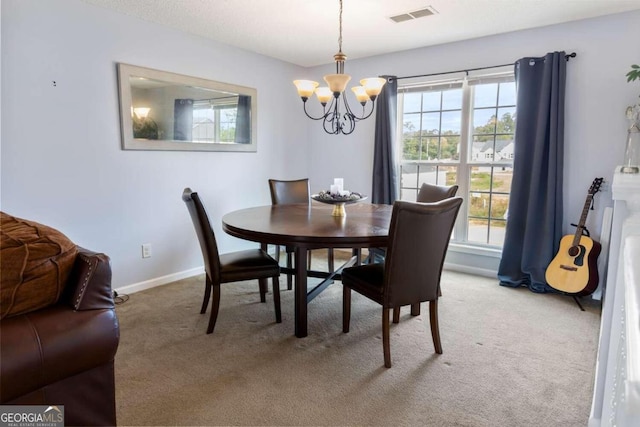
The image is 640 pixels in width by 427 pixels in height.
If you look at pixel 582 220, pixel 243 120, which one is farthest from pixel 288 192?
pixel 582 220

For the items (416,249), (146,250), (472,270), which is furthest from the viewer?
(472,270)

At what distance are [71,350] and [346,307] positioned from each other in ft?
5.26

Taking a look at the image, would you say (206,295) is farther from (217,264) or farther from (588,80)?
(588,80)

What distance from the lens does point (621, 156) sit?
309 cm

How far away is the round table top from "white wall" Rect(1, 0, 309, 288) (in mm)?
961

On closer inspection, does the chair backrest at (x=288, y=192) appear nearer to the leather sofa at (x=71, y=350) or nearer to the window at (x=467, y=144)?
the window at (x=467, y=144)

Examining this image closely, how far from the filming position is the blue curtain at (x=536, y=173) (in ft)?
10.6

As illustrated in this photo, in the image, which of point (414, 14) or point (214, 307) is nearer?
point (214, 307)

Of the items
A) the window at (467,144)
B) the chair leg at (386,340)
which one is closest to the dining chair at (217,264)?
the chair leg at (386,340)

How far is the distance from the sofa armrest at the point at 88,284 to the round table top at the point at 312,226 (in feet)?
3.22

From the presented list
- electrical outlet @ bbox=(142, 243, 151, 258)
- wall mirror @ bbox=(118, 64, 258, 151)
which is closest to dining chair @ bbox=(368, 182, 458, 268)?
wall mirror @ bbox=(118, 64, 258, 151)

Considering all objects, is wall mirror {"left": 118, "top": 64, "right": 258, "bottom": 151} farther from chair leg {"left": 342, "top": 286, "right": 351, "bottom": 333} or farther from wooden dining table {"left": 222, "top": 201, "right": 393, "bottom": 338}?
chair leg {"left": 342, "top": 286, "right": 351, "bottom": 333}

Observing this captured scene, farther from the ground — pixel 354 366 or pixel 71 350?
pixel 71 350
